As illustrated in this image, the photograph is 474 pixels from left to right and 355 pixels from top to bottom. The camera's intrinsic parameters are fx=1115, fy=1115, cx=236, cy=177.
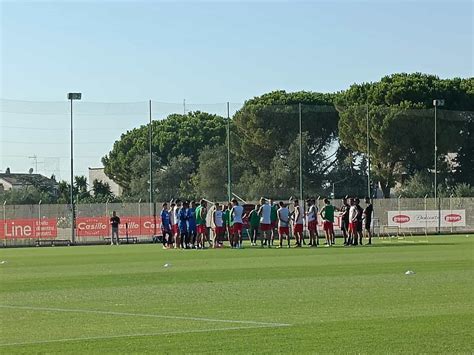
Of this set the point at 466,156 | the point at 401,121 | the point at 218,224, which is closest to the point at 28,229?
the point at 218,224

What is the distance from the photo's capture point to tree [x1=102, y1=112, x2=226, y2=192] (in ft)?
346

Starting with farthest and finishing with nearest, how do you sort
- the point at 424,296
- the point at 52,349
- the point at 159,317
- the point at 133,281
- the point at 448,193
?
the point at 448,193 → the point at 133,281 → the point at 424,296 → the point at 159,317 → the point at 52,349

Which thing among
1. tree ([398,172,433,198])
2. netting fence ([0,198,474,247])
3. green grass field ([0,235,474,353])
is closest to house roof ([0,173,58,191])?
netting fence ([0,198,474,247])

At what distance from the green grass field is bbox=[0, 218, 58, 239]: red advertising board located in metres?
31.4

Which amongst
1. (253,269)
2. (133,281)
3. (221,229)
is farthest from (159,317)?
(221,229)

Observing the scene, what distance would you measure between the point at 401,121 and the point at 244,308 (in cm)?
6220

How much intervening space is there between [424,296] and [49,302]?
6171 mm

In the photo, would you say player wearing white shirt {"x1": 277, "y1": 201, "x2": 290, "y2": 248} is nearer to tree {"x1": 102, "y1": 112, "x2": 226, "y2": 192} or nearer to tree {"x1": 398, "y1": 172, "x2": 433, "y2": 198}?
tree {"x1": 398, "y1": 172, "x2": 433, "y2": 198}

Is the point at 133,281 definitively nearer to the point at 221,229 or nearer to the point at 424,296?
the point at 424,296

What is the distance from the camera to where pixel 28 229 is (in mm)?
60375

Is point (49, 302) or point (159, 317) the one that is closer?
point (159, 317)

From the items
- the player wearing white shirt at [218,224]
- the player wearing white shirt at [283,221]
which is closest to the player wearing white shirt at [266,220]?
the player wearing white shirt at [283,221]

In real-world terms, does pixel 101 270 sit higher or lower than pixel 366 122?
lower

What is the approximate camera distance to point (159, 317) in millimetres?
15500
